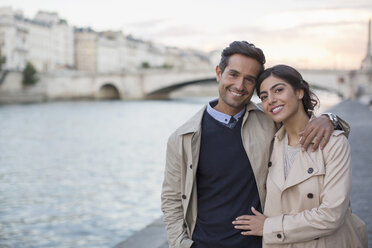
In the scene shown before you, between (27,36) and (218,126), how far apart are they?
50.5 metres

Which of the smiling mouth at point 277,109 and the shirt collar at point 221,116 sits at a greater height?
the smiling mouth at point 277,109

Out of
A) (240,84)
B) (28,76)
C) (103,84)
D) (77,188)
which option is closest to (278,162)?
(240,84)

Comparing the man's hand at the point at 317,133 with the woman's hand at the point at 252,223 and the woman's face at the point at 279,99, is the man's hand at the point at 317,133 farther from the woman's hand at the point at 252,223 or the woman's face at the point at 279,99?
the woman's hand at the point at 252,223

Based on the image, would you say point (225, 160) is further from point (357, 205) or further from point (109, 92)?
point (109, 92)

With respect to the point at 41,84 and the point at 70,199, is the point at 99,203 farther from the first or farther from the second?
the point at 41,84

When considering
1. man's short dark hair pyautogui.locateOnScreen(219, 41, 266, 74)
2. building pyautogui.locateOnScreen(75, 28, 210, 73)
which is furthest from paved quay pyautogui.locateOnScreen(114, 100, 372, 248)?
building pyautogui.locateOnScreen(75, 28, 210, 73)

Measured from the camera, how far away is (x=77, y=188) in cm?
714

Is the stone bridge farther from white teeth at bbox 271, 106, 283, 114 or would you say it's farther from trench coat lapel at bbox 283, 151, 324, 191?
trench coat lapel at bbox 283, 151, 324, 191

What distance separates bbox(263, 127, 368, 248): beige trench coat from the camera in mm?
1551

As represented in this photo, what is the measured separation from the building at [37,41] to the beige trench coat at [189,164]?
45168 mm

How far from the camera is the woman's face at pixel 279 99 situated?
1.70m

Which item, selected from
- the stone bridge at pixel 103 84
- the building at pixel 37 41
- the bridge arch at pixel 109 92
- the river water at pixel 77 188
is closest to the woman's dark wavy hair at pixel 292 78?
the river water at pixel 77 188

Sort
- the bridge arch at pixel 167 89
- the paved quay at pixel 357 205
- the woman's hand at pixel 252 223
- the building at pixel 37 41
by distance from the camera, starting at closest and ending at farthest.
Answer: the woman's hand at pixel 252 223 < the paved quay at pixel 357 205 < the bridge arch at pixel 167 89 < the building at pixel 37 41

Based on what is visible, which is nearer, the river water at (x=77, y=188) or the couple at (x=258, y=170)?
the couple at (x=258, y=170)
